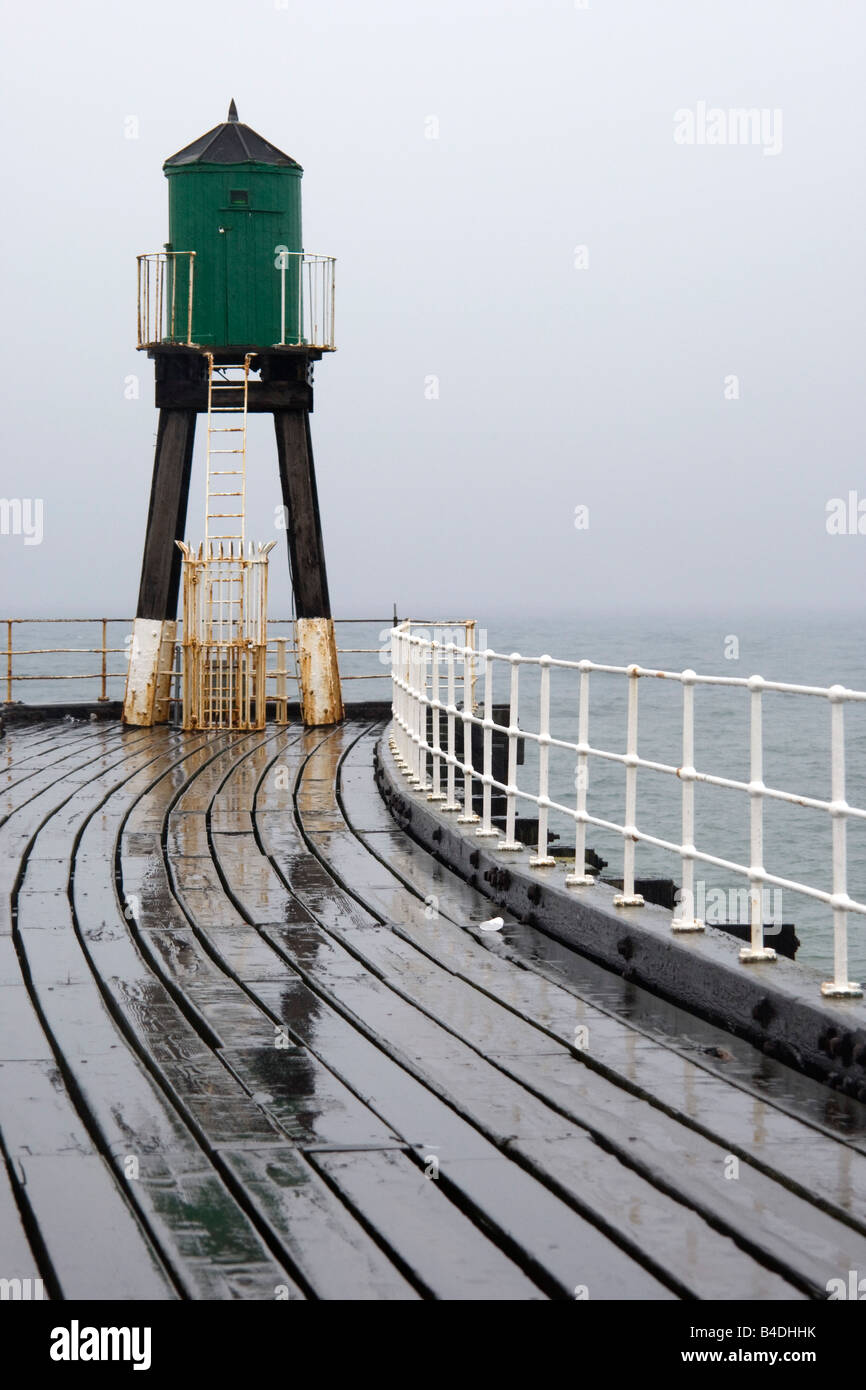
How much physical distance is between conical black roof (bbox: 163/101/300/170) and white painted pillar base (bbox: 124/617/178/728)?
222 inches

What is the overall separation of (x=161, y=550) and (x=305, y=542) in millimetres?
1790

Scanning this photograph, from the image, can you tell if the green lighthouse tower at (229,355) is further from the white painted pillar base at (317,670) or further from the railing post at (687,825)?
the railing post at (687,825)

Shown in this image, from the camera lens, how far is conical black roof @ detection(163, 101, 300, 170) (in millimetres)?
20250

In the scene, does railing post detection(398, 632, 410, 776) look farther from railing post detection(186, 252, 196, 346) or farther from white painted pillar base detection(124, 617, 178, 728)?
railing post detection(186, 252, 196, 346)

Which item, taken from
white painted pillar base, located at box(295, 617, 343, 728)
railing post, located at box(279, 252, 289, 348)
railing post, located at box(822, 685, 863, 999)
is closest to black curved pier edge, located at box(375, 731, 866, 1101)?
railing post, located at box(822, 685, 863, 999)

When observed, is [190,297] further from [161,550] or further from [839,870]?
[839,870]

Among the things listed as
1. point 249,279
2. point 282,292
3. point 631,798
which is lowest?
point 631,798

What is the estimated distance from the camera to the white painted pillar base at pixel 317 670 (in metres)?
21.0

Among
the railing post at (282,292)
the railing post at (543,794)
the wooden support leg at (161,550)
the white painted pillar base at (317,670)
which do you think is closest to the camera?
the railing post at (543,794)

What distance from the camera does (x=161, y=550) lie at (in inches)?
820

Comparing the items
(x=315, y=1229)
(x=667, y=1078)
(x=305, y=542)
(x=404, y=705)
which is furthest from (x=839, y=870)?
(x=305, y=542)

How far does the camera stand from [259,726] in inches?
823

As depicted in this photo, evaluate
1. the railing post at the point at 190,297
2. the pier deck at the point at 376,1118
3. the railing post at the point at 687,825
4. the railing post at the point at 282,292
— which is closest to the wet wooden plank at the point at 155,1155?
the pier deck at the point at 376,1118

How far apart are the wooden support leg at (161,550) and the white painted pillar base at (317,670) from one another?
1.67 m
